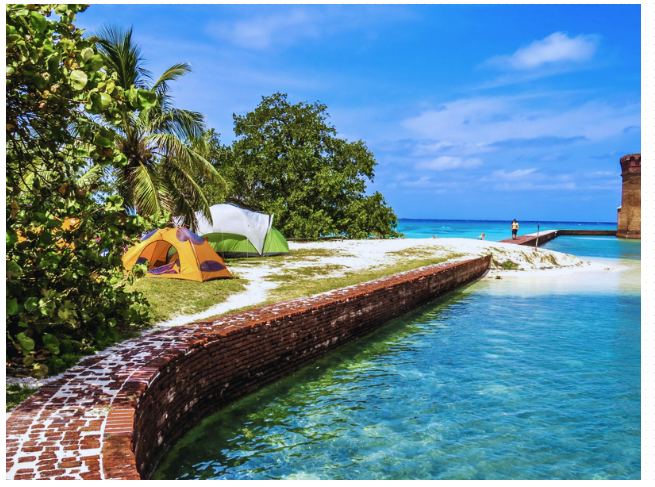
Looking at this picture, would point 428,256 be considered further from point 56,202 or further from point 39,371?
point 39,371

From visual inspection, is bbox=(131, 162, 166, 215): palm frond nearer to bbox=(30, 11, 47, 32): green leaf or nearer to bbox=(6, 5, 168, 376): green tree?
bbox=(6, 5, 168, 376): green tree

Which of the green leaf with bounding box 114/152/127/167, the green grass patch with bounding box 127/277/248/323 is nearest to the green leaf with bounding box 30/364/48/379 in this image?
the green leaf with bounding box 114/152/127/167

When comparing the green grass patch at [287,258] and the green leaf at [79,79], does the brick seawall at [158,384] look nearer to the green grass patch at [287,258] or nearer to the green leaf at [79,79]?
the green leaf at [79,79]

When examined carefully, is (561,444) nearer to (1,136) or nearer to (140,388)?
(140,388)

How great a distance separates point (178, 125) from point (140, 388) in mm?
12314

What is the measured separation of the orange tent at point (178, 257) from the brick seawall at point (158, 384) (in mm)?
4230

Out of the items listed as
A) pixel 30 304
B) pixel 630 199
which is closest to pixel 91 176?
pixel 30 304

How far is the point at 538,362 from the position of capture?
32.6 feet

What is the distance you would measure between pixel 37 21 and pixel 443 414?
7053mm

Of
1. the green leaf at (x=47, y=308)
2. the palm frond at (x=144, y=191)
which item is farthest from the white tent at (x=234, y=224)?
the green leaf at (x=47, y=308)

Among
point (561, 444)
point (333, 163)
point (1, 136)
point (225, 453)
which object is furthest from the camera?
point (333, 163)

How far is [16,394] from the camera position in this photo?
500 cm

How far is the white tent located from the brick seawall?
30.7ft
